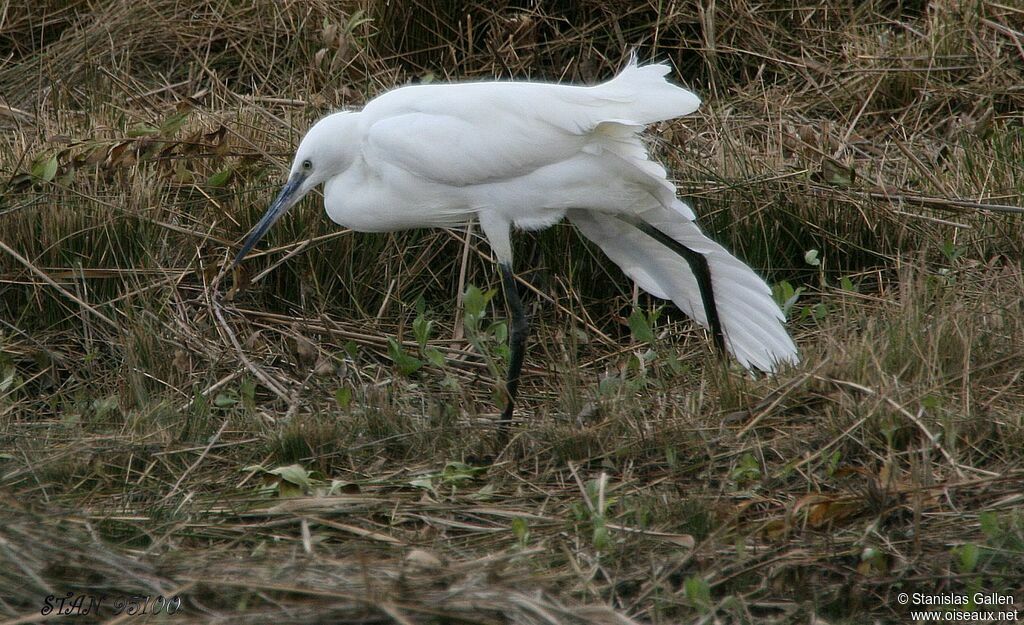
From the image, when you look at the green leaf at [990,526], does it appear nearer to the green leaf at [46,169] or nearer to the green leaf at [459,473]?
the green leaf at [459,473]

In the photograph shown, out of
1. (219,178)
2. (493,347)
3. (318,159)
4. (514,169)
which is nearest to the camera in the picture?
(514,169)

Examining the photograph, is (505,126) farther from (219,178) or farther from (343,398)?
(219,178)

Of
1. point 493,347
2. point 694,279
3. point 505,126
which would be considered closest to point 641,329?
point 694,279

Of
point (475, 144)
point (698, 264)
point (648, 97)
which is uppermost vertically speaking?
point (648, 97)

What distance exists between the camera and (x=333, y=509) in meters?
2.86

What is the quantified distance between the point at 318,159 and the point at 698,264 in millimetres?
1280

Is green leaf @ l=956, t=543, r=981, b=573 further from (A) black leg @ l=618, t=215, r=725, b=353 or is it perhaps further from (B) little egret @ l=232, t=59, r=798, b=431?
(A) black leg @ l=618, t=215, r=725, b=353

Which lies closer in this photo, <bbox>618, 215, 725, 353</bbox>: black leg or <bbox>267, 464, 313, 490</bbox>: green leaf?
<bbox>267, 464, 313, 490</bbox>: green leaf

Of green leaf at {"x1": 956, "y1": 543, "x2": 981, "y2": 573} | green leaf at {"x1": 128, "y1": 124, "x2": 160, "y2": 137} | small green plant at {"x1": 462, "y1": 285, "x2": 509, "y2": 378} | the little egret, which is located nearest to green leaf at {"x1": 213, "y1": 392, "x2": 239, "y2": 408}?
the little egret

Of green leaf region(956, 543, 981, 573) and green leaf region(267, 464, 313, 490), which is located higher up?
green leaf region(956, 543, 981, 573)

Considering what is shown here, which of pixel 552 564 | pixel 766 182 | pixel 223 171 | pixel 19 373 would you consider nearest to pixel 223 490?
pixel 552 564

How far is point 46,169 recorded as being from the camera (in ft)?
14.6

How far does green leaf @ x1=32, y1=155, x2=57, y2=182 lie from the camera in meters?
4.41
